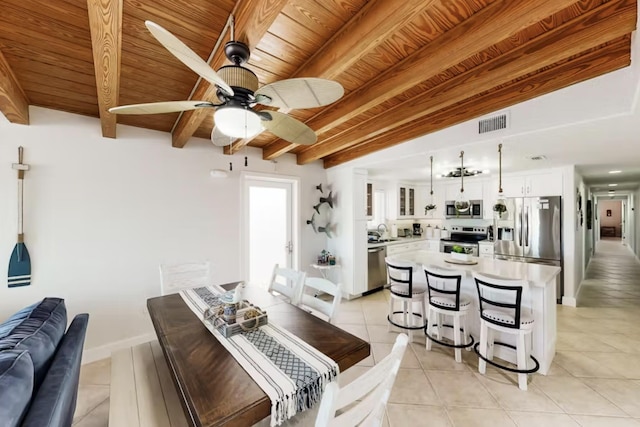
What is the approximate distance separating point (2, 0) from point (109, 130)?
4.56 ft

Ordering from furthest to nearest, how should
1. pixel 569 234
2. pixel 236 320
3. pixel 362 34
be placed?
pixel 569 234
pixel 236 320
pixel 362 34

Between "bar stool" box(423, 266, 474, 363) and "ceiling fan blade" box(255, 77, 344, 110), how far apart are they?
2071 mm

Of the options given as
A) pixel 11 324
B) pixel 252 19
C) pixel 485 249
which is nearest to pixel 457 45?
pixel 252 19

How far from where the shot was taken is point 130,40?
164 centimetres

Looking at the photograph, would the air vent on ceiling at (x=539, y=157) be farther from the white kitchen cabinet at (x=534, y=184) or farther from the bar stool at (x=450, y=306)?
the bar stool at (x=450, y=306)

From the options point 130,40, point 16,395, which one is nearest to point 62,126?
point 130,40

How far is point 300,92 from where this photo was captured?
4.38 feet

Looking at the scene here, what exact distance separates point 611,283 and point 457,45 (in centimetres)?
677

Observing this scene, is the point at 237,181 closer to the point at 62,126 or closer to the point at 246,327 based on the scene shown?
the point at 62,126

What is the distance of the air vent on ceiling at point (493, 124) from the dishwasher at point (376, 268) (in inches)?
105

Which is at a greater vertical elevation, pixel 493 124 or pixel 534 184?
pixel 493 124

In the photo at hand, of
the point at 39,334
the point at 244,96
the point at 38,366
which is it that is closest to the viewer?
the point at 38,366

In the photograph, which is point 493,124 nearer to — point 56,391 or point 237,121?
point 237,121

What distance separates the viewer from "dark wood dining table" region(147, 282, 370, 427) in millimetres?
981
